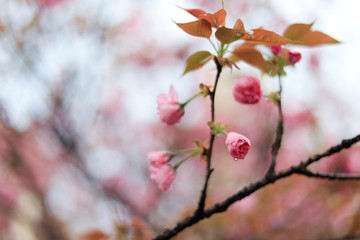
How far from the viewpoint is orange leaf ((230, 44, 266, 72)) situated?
0.68 metres

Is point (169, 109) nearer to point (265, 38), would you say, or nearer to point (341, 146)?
point (265, 38)

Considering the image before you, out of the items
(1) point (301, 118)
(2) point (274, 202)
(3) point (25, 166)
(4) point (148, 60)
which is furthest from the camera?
(4) point (148, 60)

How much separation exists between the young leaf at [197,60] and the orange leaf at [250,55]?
7 centimetres

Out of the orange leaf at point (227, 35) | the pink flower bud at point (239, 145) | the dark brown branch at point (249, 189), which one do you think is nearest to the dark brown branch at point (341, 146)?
the dark brown branch at point (249, 189)

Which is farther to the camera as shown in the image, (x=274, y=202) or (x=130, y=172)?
(x=130, y=172)

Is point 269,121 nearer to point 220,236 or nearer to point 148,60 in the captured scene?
point 220,236

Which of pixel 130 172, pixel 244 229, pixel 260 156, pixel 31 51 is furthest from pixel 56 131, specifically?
pixel 260 156

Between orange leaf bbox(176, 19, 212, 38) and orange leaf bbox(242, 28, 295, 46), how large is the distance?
0.07m

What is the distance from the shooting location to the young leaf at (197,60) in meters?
0.65

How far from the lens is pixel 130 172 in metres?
3.14

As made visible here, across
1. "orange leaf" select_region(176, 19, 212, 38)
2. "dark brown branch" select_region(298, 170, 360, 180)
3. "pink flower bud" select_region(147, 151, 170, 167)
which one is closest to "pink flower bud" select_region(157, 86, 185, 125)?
"pink flower bud" select_region(147, 151, 170, 167)

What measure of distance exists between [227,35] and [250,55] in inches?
4.7

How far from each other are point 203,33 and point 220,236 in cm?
180

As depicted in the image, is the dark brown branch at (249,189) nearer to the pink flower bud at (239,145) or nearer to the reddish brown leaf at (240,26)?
the pink flower bud at (239,145)
